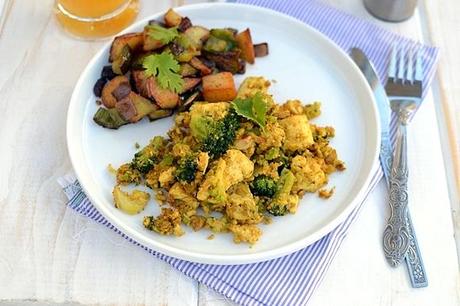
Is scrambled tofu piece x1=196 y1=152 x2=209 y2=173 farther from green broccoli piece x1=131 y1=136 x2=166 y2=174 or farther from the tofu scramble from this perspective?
green broccoli piece x1=131 y1=136 x2=166 y2=174

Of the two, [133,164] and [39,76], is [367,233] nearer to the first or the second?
[133,164]

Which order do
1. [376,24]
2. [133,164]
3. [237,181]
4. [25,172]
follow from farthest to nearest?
[376,24], [25,172], [133,164], [237,181]

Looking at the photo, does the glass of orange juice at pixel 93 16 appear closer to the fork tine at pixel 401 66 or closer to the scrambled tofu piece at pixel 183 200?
the scrambled tofu piece at pixel 183 200

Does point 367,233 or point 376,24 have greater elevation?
point 376,24

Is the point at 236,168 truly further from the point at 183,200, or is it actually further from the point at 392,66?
the point at 392,66

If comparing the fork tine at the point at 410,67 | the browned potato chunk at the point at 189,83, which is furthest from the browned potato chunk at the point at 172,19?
the fork tine at the point at 410,67

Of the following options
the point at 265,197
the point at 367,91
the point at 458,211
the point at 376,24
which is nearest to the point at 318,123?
the point at 367,91
